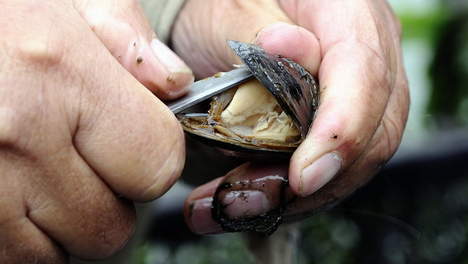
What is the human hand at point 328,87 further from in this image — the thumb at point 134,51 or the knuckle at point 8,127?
the knuckle at point 8,127

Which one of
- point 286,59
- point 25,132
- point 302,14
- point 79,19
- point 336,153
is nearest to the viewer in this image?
point 25,132

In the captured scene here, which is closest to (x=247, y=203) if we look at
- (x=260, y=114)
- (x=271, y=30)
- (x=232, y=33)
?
(x=260, y=114)

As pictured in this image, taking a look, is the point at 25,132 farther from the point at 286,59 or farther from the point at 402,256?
the point at 402,256

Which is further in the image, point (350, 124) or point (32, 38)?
point (350, 124)

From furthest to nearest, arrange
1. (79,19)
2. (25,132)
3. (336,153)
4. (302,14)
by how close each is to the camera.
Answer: (302,14), (336,153), (79,19), (25,132)

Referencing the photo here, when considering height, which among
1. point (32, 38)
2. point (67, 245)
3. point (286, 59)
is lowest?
point (67, 245)

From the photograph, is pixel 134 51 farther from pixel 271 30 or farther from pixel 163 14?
pixel 163 14

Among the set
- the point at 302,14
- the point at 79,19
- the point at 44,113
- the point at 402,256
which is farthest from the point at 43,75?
the point at 402,256
